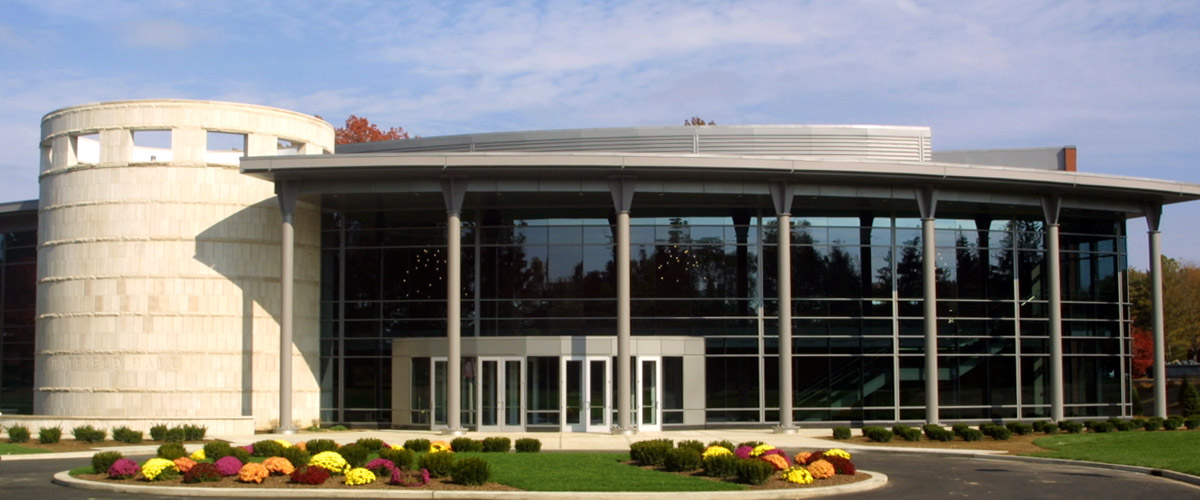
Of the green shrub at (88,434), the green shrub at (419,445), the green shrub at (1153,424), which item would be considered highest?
the green shrub at (419,445)

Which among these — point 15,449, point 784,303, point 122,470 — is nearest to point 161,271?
point 15,449

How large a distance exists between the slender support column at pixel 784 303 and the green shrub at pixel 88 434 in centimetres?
1879

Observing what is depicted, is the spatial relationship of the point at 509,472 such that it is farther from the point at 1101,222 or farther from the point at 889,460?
the point at 1101,222

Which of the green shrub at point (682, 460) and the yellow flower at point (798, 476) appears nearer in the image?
the yellow flower at point (798, 476)

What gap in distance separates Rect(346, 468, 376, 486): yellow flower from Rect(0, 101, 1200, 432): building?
14238 mm

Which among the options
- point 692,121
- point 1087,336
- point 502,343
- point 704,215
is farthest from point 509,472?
point 692,121

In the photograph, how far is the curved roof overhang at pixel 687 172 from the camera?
111ft

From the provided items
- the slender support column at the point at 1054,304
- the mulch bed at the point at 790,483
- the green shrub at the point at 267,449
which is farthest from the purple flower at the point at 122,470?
the slender support column at the point at 1054,304

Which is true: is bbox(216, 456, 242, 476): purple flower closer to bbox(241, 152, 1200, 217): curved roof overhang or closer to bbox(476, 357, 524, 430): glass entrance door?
bbox(241, 152, 1200, 217): curved roof overhang

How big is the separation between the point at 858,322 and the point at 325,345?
57.0 ft

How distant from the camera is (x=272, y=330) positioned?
3791 cm

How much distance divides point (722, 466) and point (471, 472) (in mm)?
4463

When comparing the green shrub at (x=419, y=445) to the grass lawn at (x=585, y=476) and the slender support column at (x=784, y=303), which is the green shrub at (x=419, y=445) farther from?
the slender support column at (x=784, y=303)

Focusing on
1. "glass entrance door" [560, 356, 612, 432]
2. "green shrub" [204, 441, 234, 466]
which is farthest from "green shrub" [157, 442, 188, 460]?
"glass entrance door" [560, 356, 612, 432]
